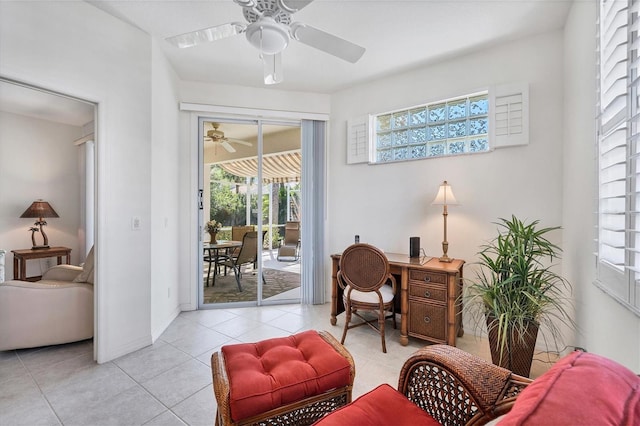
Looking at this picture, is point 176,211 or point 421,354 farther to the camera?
point 176,211

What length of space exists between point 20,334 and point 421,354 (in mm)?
3163

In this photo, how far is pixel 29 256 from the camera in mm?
2721

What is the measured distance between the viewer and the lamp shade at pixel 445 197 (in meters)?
2.72

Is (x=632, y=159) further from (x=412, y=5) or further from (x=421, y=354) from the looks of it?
(x=412, y=5)

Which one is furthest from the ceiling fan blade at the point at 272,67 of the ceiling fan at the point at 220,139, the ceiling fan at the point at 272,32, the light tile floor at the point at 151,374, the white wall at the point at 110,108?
the light tile floor at the point at 151,374

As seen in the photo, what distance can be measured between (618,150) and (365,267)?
1.74 m

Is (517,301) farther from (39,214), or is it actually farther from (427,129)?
(39,214)

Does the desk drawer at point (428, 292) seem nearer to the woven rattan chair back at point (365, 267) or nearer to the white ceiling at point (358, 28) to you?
the woven rattan chair back at point (365, 267)

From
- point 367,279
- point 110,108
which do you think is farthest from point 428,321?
point 110,108

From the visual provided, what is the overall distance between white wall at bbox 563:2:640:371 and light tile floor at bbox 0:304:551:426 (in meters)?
0.74

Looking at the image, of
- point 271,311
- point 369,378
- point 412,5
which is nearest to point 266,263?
point 271,311

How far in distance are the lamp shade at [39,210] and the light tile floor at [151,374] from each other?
1.22m

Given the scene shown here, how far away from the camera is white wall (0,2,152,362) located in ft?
6.21

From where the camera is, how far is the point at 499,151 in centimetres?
269
